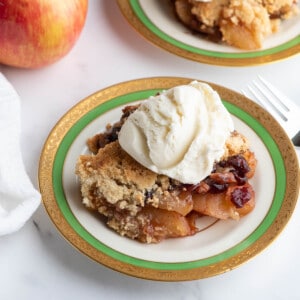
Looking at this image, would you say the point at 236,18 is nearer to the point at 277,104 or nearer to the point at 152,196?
the point at 277,104

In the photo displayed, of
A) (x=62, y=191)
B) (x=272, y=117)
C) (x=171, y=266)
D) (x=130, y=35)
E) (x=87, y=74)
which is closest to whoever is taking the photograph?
(x=171, y=266)

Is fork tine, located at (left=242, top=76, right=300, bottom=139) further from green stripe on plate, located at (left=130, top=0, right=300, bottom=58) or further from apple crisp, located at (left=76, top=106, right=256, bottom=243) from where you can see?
apple crisp, located at (left=76, top=106, right=256, bottom=243)

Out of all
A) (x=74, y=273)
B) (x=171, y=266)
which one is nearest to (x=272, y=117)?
(x=171, y=266)

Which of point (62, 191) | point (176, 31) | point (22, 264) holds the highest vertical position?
point (176, 31)

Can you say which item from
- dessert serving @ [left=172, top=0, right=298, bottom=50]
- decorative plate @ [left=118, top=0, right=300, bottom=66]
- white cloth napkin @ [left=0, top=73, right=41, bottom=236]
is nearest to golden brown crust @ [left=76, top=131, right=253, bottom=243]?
white cloth napkin @ [left=0, top=73, right=41, bottom=236]

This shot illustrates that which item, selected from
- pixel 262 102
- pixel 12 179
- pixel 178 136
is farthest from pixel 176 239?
pixel 262 102

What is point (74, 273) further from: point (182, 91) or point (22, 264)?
point (182, 91)
